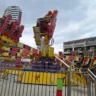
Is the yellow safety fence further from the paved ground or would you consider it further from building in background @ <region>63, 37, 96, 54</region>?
building in background @ <region>63, 37, 96, 54</region>

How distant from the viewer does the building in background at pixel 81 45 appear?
70.7 m

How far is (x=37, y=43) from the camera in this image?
60.5 feet

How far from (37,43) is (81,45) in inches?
2314

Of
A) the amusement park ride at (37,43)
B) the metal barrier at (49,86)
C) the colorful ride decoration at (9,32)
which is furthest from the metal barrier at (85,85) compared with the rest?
the colorful ride decoration at (9,32)

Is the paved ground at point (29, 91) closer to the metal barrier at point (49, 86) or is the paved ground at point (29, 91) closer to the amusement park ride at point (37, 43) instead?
the metal barrier at point (49, 86)

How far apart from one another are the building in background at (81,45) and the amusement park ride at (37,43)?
47.6 meters

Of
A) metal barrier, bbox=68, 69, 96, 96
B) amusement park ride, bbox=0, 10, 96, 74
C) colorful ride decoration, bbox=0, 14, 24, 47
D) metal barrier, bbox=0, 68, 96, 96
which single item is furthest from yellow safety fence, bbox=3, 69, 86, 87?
colorful ride decoration, bbox=0, 14, 24, 47

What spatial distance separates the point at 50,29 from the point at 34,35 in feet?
5.81

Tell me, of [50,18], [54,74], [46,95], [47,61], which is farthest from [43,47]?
[46,95]

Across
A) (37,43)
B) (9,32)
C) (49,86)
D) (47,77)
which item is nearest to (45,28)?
(37,43)

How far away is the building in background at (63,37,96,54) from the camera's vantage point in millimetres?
70675

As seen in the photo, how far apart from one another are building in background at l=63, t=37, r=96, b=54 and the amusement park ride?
1874 inches

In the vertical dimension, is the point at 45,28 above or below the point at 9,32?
below

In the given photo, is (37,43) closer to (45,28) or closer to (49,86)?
(45,28)
